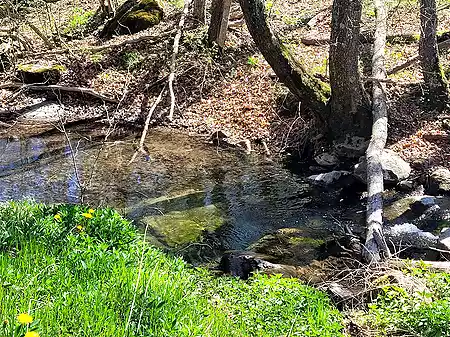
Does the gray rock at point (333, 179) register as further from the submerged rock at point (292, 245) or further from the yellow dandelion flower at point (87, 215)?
the yellow dandelion flower at point (87, 215)

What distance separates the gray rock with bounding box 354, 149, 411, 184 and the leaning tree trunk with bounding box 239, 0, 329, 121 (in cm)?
162

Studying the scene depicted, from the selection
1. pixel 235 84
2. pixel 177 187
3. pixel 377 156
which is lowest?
pixel 177 187

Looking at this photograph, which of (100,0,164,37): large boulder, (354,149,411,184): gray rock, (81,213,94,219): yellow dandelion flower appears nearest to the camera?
(81,213,94,219): yellow dandelion flower

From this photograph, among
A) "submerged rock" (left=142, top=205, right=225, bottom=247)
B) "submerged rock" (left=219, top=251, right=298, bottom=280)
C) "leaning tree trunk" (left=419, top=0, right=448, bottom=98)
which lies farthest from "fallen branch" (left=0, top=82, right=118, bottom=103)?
"submerged rock" (left=219, top=251, right=298, bottom=280)

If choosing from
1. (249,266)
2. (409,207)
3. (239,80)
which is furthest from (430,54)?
(249,266)

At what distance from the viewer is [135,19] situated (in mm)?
17109

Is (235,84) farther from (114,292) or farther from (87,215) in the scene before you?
(114,292)

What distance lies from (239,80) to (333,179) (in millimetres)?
5303

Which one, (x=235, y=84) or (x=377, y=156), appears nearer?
(x=377, y=156)

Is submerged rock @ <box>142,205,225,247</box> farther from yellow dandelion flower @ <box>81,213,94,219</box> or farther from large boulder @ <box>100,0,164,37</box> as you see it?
large boulder @ <box>100,0,164,37</box>

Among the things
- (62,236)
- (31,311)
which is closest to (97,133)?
(62,236)

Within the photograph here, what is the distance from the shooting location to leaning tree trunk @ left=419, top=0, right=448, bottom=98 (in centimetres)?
992

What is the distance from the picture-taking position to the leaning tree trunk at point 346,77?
927cm

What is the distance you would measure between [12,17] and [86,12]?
7.72 meters
